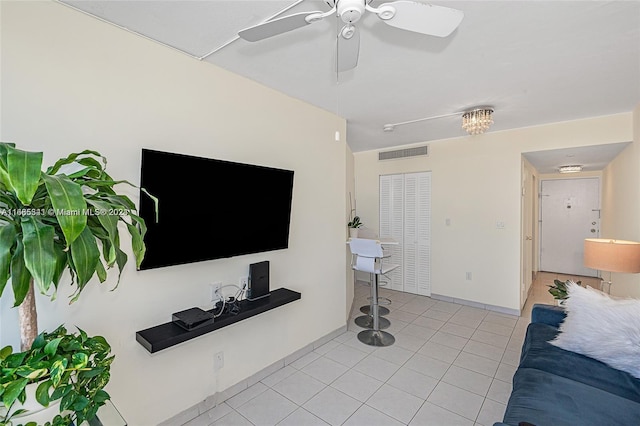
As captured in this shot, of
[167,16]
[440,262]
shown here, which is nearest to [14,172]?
[167,16]

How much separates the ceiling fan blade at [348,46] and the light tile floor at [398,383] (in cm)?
239

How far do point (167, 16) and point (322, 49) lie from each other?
3.10 ft

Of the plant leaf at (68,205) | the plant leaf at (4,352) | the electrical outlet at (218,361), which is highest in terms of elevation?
the plant leaf at (68,205)

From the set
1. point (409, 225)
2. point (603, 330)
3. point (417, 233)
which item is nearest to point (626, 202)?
point (603, 330)

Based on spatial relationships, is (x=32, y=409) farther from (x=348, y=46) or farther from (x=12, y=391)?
(x=348, y=46)

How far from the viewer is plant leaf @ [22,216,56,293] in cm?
89

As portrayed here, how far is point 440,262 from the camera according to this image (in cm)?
470

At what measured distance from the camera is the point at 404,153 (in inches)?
196

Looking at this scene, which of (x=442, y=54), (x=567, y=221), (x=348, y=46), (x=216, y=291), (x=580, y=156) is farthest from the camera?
(x=567, y=221)

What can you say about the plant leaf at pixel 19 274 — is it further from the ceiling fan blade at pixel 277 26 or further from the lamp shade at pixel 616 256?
the lamp shade at pixel 616 256

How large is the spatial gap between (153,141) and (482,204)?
13.8 feet

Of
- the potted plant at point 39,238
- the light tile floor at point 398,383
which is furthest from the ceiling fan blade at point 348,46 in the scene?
the light tile floor at point 398,383

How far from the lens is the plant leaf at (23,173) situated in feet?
2.84

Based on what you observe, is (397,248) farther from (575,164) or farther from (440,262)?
(575,164)
